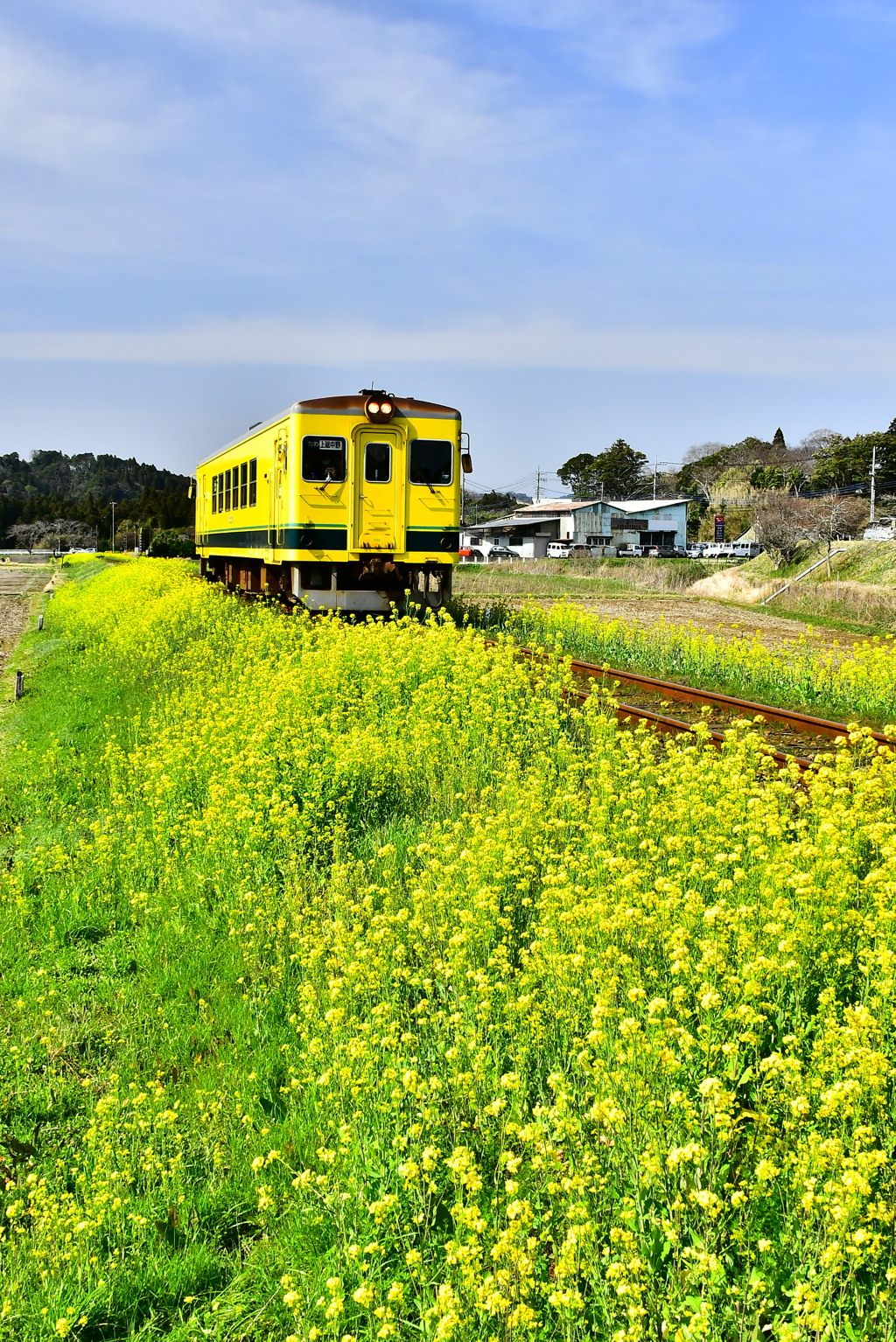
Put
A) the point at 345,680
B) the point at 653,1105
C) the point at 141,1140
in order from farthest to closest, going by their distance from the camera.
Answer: the point at 345,680 → the point at 141,1140 → the point at 653,1105

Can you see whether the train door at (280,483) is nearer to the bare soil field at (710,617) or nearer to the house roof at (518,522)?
the bare soil field at (710,617)

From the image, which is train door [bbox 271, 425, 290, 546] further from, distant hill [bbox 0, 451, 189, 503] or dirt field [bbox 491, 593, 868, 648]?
distant hill [bbox 0, 451, 189, 503]

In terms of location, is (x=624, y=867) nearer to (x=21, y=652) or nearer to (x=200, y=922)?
(x=200, y=922)

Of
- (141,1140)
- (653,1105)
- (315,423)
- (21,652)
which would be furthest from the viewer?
(21,652)

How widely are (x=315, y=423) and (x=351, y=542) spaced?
5.30 ft

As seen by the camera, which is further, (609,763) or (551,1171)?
(609,763)

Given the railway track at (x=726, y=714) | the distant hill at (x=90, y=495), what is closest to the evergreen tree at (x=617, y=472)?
the distant hill at (x=90, y=495)

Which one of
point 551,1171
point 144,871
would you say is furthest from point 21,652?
point 551,1171

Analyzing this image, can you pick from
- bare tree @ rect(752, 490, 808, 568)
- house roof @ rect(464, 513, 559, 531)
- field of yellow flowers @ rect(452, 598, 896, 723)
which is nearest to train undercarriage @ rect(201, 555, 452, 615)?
field of yellow flowers @ rect(452, 598, 896, 723)

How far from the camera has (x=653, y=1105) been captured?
2.77m

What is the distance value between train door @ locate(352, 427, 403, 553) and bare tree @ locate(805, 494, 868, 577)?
29615 mm

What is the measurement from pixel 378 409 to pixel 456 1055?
470 inches

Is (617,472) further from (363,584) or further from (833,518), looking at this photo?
(363,584)

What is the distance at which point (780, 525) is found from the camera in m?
43.2
